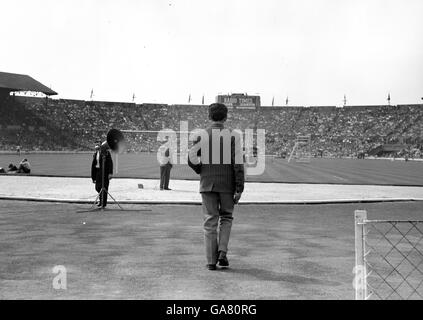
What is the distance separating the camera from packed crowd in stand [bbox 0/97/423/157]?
8656 centimetres

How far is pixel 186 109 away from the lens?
111m

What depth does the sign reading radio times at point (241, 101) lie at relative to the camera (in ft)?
293

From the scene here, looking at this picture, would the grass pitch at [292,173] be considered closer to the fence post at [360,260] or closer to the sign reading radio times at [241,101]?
the fence post at [360,260]

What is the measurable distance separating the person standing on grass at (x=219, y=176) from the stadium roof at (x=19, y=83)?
8292 cm

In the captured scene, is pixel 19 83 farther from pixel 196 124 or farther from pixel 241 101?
pixel 241 101

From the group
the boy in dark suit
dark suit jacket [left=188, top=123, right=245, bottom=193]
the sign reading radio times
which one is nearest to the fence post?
dark suit jacket [left=188, top=123, right=245, bottom=193]

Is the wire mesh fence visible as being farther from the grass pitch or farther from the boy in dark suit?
the grass pitch

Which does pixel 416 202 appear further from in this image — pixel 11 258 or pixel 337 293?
pixel 11 258

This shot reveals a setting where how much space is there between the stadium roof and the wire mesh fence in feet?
273

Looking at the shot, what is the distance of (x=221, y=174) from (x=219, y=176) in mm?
43

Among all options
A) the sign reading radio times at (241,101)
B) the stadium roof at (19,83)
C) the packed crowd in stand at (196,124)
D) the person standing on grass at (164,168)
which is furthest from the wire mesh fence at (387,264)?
the stadium roof at (19,83)

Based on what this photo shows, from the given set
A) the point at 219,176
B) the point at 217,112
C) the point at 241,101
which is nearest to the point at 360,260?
the point at 219,176
